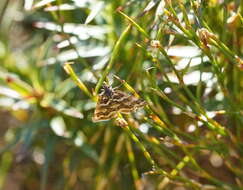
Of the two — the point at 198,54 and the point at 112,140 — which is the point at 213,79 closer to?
the point at 198,54

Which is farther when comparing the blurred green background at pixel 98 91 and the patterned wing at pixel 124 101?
the blurred green background at pixel 98 91

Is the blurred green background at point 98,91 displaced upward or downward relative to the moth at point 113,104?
downward

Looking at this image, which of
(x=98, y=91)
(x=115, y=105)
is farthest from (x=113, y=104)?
(x=98, y=91)

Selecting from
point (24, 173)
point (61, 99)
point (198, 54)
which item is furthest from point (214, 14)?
point (24, 173)

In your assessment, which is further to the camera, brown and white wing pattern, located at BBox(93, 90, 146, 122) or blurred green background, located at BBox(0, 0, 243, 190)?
blurred green background, located at BBox(0, 0, 243, 190)

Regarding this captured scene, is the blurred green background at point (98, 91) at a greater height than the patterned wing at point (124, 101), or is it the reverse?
the patterned wing at point (124, 101)

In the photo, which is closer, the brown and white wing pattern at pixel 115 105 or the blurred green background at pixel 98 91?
the brown and white wing pattern at pixel 115 105

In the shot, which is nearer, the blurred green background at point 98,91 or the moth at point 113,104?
the moth at point 113,104

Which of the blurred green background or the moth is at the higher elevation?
the moth

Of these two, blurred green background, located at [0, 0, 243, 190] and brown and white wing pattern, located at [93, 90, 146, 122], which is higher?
brown and white wing pattern, located at [93, 90, 146, 122]

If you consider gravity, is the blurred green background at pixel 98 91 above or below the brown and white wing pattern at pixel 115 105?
below
